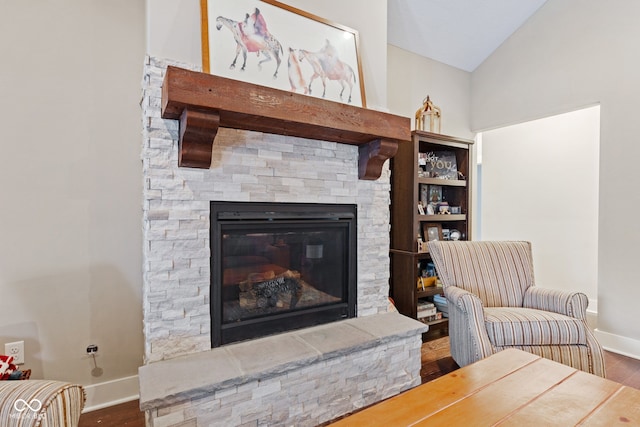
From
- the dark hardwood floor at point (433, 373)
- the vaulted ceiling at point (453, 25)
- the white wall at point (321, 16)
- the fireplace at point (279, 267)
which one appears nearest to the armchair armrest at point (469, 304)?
the dark hardwood floor at point (433, 373)

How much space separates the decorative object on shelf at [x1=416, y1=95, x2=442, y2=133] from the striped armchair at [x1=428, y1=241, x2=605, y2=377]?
118 centimetres

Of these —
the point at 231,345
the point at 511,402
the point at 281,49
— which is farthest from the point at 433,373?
the point at 281,49

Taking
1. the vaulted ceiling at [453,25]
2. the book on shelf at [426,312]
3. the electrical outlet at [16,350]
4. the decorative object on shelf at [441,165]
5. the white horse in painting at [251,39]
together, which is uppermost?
the vaulted ceiling at [453,25]

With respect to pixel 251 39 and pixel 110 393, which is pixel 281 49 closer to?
pixel 251 39

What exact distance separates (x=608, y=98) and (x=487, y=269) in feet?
5.80

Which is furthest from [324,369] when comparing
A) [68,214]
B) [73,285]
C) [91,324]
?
[68,214]

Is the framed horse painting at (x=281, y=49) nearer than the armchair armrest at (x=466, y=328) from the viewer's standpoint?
Yes

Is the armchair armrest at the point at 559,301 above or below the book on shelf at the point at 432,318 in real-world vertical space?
above

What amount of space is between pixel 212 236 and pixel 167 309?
1.36 feet

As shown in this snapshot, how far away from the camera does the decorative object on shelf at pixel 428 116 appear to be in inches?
119

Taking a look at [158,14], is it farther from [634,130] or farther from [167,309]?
[634,130]

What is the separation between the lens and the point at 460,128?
3658mm

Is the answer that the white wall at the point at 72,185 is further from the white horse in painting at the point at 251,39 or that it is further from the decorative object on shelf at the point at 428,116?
the decorative object on shelf at the point at 428,116

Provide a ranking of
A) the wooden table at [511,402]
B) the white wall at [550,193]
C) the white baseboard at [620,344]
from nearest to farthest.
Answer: the wooden table at [511,402] → the white baseboard at [620,344] → the white wall at [550,193]
